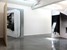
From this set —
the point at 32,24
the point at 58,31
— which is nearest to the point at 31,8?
the point at 32,24

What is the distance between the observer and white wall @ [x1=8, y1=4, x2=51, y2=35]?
413 inches

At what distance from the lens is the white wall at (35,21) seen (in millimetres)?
10492

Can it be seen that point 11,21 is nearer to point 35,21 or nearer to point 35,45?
point 35,21

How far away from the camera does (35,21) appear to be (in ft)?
37.1

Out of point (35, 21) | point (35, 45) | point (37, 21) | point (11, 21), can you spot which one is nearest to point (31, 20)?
point (35, 21)

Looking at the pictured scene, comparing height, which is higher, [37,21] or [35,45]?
[37,21]

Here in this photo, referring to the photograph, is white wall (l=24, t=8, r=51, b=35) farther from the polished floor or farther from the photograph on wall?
the polished floor

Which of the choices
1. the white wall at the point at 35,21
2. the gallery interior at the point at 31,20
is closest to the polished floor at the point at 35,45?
the gallery interior at the point at 31,20

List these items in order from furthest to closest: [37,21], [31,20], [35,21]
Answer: [37,21] < [35,21] < [31,20]

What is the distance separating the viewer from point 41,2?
8.44 metres

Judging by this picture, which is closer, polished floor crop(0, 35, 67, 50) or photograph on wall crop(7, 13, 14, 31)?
polished floor crop(0, 35, 67, 50)

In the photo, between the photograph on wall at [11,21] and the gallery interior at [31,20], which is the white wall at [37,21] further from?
the photograph on wall at [11,21]

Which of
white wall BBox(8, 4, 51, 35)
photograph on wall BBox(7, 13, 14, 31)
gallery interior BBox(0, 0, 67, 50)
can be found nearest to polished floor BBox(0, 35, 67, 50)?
gallery interior BBox(0, 0, 67, 50)

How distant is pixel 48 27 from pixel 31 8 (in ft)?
10.9
